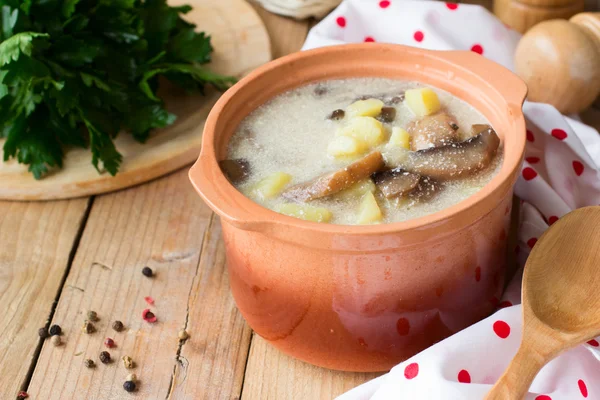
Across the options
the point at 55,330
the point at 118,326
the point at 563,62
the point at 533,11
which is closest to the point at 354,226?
the point at 118,326

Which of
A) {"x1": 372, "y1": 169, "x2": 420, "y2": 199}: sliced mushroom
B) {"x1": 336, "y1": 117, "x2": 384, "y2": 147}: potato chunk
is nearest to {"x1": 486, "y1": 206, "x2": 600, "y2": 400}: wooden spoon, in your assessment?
{"x1": 372, "y1": 169, "x2": 420, "y2": 199}: sliced mushroom

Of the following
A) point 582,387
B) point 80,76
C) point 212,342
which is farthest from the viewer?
point 80,76

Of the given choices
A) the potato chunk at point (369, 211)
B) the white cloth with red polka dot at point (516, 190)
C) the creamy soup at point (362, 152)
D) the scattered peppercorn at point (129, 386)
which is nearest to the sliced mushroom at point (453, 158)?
the creamy soup at point (362, 152)

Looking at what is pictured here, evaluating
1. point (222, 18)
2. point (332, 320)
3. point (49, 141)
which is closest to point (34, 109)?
point (49, 141)

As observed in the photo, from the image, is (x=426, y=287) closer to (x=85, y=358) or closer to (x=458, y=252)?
(x=458, y=252)

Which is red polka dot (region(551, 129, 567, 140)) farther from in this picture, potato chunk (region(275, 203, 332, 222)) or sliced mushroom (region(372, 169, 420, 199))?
potato chunk (region(275, 203, 332, 222))

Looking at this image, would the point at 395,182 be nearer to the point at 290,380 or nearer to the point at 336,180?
the point at 336,180
